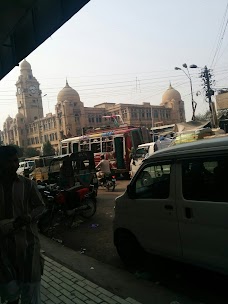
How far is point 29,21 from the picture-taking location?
20.2 ft

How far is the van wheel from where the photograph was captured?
510 centimetres

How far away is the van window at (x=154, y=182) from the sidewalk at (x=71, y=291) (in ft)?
4.49

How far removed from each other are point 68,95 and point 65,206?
88.6 meters

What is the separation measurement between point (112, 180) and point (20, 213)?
1190 centimetres

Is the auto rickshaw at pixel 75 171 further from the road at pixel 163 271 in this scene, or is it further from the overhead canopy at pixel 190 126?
the overhead canopy at pixel 190 126

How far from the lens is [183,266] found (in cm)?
495

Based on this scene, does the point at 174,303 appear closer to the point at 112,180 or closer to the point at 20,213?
the point at 20,213

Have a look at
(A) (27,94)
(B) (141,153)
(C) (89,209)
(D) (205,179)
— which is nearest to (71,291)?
(D) (205,179)

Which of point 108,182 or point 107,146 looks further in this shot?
point 107,146

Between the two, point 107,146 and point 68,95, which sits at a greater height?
point 68,95

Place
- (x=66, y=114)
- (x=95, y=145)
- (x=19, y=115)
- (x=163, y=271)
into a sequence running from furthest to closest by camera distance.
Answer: (x=19, y=115) < (x=66, y=114) < (x=95, y=145) < (x=163, y=271)

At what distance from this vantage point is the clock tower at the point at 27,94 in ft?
365

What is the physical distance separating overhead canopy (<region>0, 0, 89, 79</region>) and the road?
4100 mm

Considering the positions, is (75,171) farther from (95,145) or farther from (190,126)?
(190,126)
